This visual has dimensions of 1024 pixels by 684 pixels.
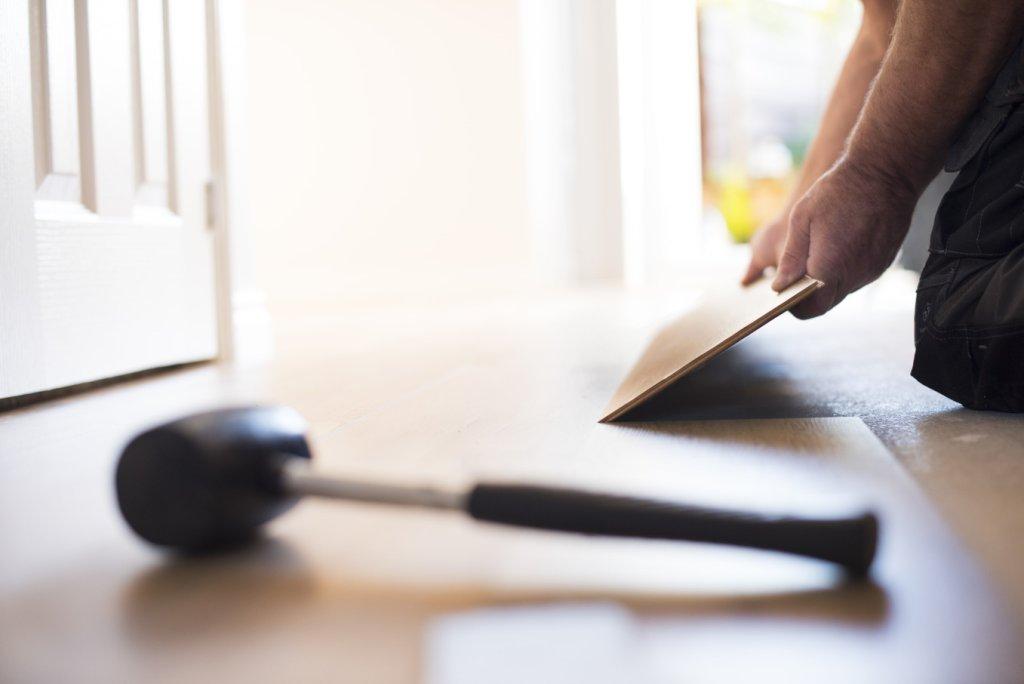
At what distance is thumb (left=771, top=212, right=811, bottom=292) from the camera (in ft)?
3.03

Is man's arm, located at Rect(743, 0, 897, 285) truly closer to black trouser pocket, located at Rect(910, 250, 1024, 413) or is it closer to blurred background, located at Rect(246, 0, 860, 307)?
black trouser pocket, located at Rect(910, 250, 1024, 413)

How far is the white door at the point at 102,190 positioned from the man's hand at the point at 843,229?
0.87 meters

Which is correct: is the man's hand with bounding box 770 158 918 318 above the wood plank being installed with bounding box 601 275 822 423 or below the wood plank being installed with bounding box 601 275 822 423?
above

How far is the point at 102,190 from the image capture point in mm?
1315

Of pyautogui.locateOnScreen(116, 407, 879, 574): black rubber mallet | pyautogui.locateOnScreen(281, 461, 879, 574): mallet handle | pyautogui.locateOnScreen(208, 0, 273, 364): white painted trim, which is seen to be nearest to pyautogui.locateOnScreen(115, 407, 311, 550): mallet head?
pyautogui.locateOnScreen(116, 407, 879, 574): black rubber mallet

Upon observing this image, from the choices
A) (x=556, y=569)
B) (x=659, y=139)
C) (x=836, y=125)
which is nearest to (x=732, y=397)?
(x=556, y=569)

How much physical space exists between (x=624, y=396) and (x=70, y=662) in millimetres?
611

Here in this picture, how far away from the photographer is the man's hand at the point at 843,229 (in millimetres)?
893

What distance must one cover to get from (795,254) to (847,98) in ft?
2.29

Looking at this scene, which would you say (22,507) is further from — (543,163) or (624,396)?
(543,163)

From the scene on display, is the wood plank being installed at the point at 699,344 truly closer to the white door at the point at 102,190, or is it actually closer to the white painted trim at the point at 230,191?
the white door at the point at 102,190

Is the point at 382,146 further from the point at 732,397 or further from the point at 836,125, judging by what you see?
the point at 732,397

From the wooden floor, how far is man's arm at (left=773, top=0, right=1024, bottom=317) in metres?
0.14

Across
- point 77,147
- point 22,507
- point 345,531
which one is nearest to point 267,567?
point 345,531
